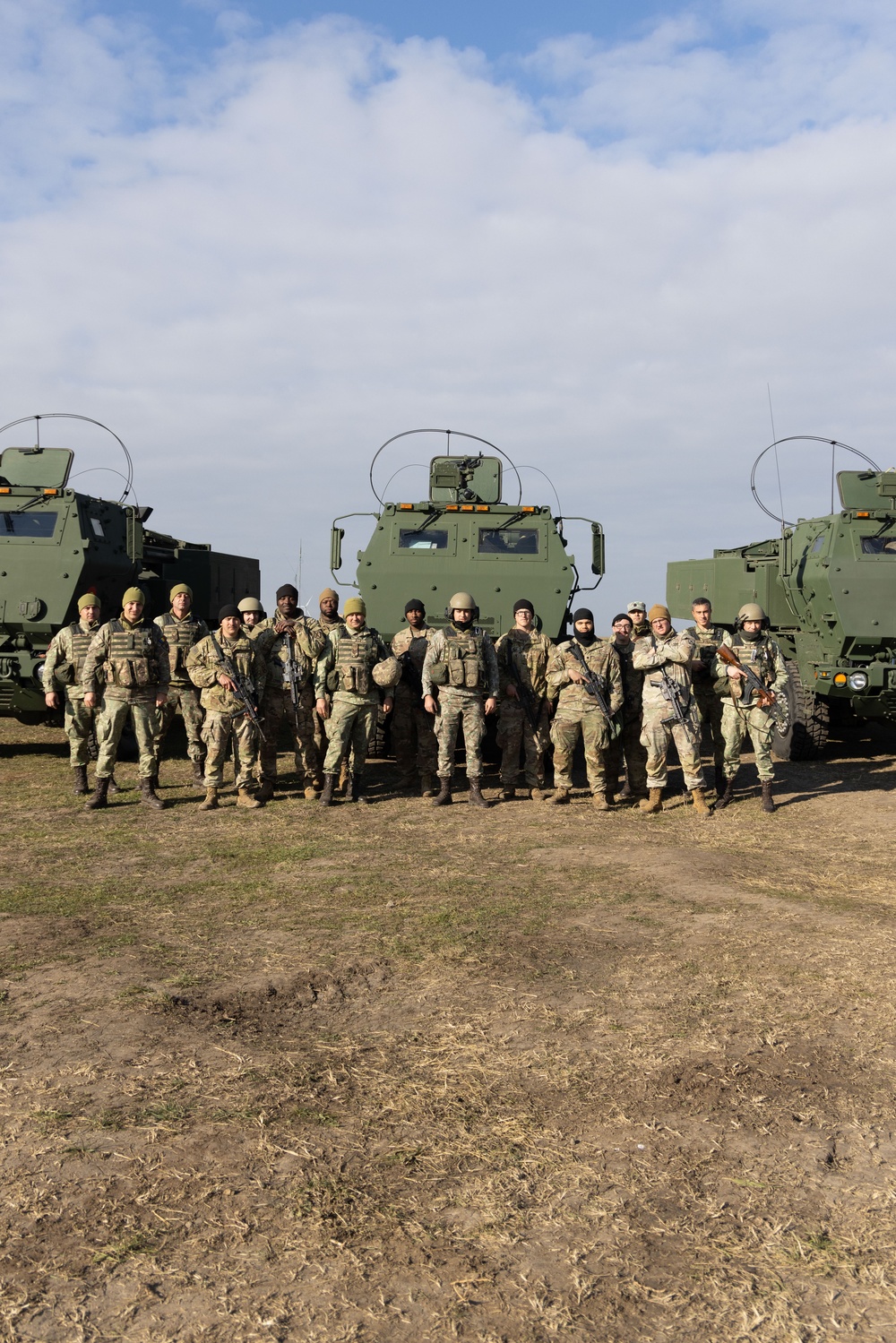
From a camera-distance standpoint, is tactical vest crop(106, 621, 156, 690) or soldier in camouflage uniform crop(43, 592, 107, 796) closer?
tactical vest crop(106, 621, 156, 690)

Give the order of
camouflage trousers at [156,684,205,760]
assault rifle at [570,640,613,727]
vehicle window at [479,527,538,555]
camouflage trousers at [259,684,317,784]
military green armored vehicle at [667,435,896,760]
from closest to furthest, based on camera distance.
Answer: assault rifle at [570,640,613,727] < camouflage trousers at [259,684,317,784] < camouflage trousers at [156,684,205,760] < vehicle window at [479,527,538,555] < military green armored vehicle at [667,435,896,760]

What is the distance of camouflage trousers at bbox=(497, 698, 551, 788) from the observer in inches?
377

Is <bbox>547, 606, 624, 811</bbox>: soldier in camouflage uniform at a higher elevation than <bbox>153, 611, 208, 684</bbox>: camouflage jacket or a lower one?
lower

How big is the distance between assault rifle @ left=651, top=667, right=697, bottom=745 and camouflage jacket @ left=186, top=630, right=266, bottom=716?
333 centimetres

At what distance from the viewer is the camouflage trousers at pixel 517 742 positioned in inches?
377

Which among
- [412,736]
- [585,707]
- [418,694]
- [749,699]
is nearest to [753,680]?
[749,699]

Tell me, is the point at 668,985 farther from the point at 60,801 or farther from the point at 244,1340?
the point at 60,801

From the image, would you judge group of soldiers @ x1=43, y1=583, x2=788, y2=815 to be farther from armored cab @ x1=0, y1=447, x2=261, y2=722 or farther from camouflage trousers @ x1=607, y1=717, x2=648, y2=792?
armored cab @ x1=0, y1=447, x2=261, y2=722

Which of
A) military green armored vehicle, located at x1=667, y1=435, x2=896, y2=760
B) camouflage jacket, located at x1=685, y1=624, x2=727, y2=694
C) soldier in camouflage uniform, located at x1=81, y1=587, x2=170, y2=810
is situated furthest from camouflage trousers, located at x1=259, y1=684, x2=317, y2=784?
military green armored vehicle, located at x1=667, y1=435, x2=896, y2=760

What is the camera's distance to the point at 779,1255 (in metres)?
2.66

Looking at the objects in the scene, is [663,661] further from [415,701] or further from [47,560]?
[47,560]

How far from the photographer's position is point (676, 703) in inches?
340

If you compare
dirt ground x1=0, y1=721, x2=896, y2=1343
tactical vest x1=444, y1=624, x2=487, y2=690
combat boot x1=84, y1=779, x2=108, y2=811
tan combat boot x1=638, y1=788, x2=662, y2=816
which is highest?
tactical vest x1=444, y1=624, x2=487, y2=690

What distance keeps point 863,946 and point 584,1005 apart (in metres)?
1.63
